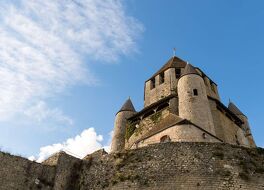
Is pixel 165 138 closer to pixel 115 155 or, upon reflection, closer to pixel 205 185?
pixel 115 155

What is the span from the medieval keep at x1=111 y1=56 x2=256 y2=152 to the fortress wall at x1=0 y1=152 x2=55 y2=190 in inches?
278

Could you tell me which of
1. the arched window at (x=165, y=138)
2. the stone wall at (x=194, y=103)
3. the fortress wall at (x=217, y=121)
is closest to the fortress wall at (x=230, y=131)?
the fortress wall at (x=217, y=121)

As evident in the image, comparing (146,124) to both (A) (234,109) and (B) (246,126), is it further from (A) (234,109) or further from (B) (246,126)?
(A) (234,109)

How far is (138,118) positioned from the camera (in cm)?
2545

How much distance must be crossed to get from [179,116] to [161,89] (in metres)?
6.76

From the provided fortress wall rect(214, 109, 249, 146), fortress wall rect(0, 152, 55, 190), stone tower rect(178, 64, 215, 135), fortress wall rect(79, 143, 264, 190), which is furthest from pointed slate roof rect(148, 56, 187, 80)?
fortress wall rect(0, 152, 55, 190)

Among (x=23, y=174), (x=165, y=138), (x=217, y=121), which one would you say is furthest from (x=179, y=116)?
(x=23, y=174)

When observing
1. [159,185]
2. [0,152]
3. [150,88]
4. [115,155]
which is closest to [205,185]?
[159,185]

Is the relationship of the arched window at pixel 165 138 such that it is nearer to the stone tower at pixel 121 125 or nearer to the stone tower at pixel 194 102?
the stone tower at pixel 194 102

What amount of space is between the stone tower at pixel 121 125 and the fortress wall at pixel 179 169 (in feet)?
28.7

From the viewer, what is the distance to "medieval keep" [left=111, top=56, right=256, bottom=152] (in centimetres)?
1883

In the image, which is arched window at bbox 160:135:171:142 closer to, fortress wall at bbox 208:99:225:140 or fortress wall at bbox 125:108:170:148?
fortress wall at bbox 125:108:170:148

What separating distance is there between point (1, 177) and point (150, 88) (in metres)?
18.2

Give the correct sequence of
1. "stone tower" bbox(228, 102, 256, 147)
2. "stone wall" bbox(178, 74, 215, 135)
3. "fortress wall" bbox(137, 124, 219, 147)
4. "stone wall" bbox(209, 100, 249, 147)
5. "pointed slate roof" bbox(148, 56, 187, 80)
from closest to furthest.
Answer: "fortress wall" bbox(137, 124, 219, 147) → "stone wall" bbox(178, 74, 215, 135) → "stone wall" bbox(209, 100, 249, 147) → "stone tower" bbox(228, 102, 256, 147) → "pointed slate roof" bbox(148, 56, 187, 80)
